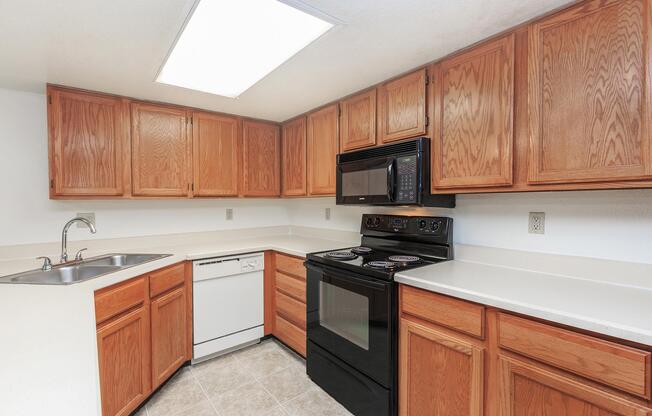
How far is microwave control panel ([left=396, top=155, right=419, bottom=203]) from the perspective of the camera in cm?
177

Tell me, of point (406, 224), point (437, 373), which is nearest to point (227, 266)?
point (406, 224)

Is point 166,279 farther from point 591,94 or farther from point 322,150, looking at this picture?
point 591,94

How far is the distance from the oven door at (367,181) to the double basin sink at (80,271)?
1380 mm

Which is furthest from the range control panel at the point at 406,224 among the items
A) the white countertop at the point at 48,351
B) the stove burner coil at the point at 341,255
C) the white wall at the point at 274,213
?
the white countertop at the point at 48,351

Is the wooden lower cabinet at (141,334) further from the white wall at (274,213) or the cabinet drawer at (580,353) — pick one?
A: the cabinet drawer at (580,353)

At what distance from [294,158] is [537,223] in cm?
199

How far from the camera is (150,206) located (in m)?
2.61

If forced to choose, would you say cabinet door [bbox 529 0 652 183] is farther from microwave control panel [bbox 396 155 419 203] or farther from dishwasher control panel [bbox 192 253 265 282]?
dishwasher control panel [bbox 192 253 265 282]

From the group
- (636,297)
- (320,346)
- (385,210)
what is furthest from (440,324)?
(385,210)

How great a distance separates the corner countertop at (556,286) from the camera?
0.98 meters

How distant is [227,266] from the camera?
95.0 inches

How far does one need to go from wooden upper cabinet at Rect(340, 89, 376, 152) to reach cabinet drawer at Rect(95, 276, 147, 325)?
165cm

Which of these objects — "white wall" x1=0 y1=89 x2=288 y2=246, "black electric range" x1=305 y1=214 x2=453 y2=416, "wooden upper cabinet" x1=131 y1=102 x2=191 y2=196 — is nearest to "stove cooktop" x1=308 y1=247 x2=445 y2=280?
"black electric range" x1=305 y1=214 x2=453 y2=416

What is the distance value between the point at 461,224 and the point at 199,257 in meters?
1.88
